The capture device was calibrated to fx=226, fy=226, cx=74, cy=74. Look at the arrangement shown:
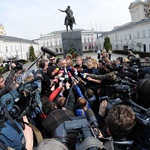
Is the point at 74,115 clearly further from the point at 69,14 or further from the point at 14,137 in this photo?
the point at 69,14

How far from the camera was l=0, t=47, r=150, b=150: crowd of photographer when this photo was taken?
4.62 ft

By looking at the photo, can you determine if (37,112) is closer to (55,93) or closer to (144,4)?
(55,93)

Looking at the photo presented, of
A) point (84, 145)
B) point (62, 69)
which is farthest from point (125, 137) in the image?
point (62, 69)

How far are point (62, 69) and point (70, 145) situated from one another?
3.22 meters

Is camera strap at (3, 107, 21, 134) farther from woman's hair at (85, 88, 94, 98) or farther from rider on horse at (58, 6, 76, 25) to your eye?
rider on horse at (58, 6, 76, 25)

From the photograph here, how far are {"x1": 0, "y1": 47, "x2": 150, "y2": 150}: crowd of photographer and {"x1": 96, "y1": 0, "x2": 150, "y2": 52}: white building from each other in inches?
1322

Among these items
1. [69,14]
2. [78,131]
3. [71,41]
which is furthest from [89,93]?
[69,14]

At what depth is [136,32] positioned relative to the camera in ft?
191

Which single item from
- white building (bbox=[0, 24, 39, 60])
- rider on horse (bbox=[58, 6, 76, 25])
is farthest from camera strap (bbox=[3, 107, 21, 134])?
white building (bbox=[0, 24, 39, 60])

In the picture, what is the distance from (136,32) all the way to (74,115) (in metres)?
59.0

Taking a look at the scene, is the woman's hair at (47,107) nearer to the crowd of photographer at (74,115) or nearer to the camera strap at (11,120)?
the crowd of photographer at (74,115)

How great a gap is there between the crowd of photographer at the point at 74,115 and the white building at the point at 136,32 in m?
33.6

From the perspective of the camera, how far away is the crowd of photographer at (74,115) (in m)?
1.41

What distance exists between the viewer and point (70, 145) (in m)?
1.60
